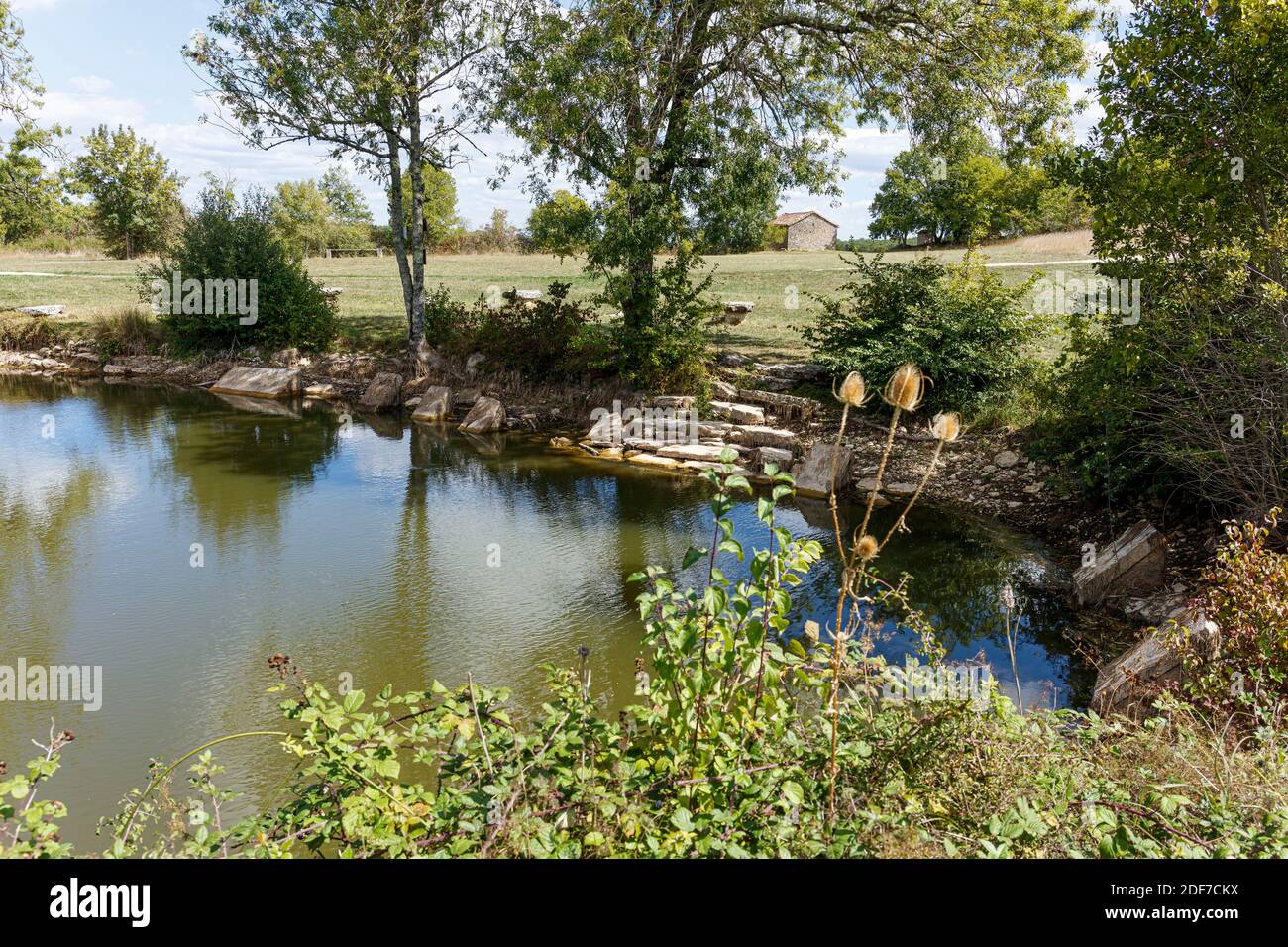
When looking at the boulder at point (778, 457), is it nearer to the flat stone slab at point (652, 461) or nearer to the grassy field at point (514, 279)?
the flat stone slab at point (652, 461)

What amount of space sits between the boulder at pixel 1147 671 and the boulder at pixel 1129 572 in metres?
2.14

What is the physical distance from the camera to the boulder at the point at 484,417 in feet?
55.2

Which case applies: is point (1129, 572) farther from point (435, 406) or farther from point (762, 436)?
point (435, 406)

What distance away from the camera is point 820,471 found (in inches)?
499

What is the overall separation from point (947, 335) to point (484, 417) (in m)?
8.58

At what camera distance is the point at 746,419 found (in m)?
15.2

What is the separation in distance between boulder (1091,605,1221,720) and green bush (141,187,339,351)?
64.8ft

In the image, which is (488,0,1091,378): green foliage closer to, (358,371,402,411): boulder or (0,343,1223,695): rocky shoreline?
(0,343,1223,695): rocky shoreline

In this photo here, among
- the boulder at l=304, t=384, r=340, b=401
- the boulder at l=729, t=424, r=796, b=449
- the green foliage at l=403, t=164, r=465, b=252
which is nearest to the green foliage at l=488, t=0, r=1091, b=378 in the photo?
the boulder at l=729, t=424, r=796, b=449

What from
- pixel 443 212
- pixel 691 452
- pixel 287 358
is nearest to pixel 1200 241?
pixel 691 452

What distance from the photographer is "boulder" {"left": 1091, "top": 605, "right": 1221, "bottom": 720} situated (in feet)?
18.8

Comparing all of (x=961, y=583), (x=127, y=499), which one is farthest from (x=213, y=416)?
(x=961, y=583)
